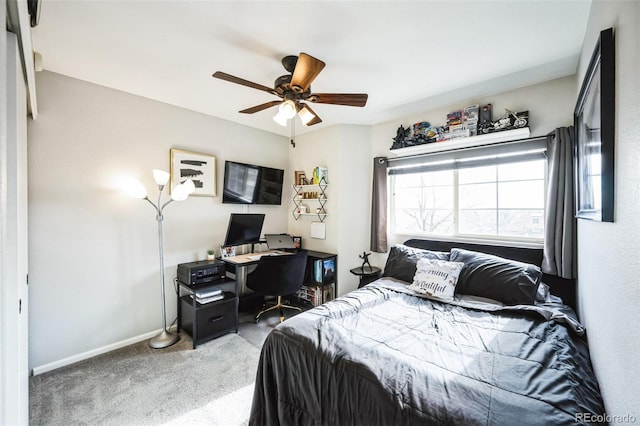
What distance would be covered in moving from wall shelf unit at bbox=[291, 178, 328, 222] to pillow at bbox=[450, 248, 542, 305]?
1.91 metres

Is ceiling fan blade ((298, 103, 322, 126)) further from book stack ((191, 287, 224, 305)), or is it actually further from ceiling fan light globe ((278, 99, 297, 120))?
book stack ((191, 287, 224, 305))

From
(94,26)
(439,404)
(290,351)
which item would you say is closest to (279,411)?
(290,351)

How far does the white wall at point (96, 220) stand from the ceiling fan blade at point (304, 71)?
1778mm

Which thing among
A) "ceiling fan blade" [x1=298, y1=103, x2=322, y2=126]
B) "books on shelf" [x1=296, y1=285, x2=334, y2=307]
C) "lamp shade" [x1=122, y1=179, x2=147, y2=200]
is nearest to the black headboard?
"books on shelf" [x1=296, y1=285, x2=334, y2=307]

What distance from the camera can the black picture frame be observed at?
1015 millimetres

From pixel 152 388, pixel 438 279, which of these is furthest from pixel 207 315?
pixel 438 279

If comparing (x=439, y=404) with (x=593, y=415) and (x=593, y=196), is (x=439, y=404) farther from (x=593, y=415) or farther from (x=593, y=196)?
(x=593, y=196)

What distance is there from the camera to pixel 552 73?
225 centimetres

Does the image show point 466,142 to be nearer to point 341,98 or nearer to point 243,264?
point 341,98

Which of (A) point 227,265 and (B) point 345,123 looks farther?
(B) point 345,123

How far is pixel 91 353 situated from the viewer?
2375 millimetres

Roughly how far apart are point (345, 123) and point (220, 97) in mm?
1620

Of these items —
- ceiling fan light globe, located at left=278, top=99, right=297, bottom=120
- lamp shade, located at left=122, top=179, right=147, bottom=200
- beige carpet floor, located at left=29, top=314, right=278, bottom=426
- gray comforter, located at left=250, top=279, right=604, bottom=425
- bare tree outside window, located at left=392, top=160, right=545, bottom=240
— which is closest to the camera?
gray comforter, located at left=250, top=279, right=604, bottom=425

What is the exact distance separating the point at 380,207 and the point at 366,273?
2.85ft
